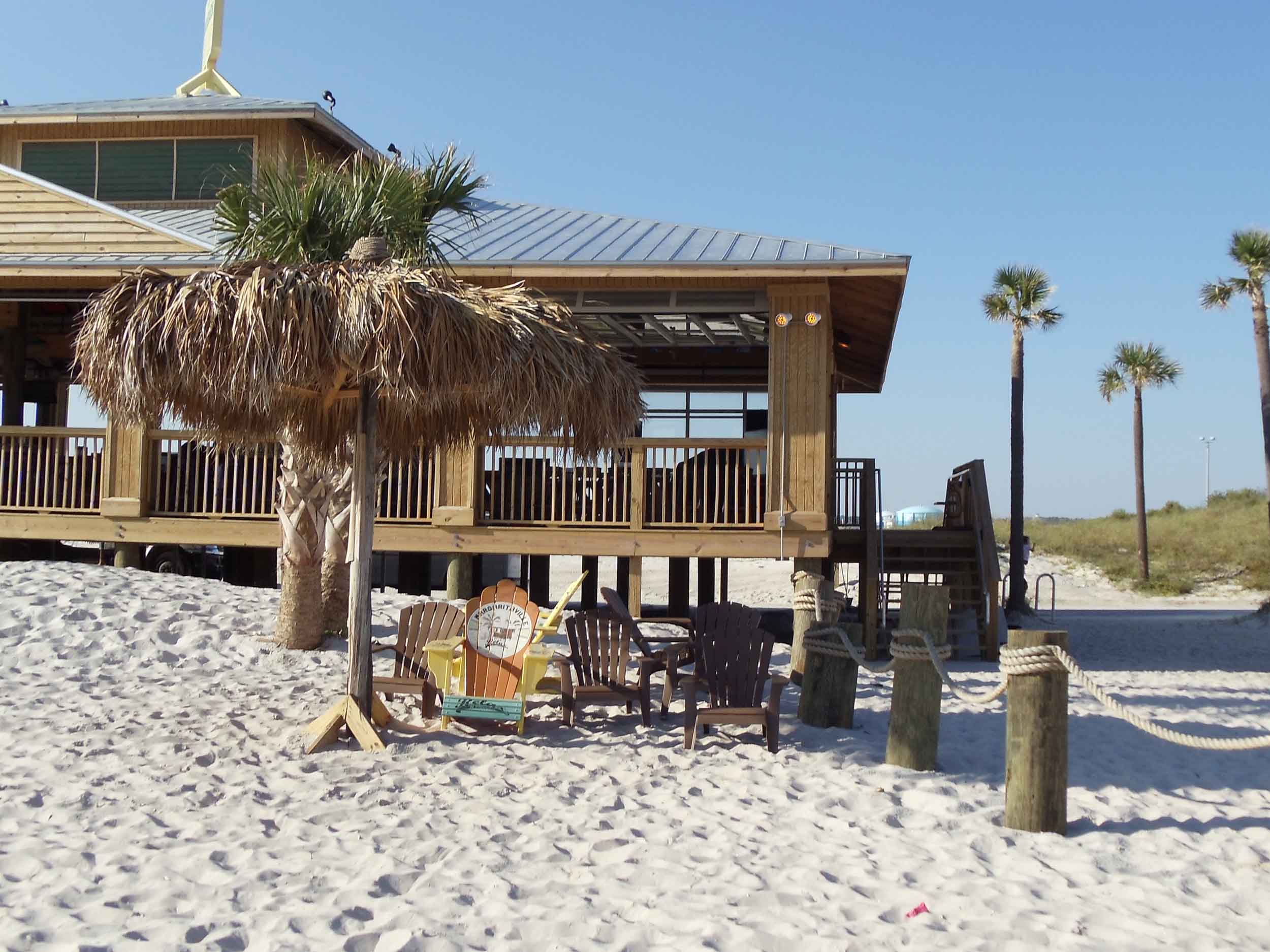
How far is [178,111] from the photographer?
16391 millimetres

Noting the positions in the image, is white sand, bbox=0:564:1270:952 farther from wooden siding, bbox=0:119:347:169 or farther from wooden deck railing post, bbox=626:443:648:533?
wooden siding, bbox=0:119:347:169

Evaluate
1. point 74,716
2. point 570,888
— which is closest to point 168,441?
point 74,716

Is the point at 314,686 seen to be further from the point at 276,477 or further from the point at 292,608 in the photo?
the point at 276,477

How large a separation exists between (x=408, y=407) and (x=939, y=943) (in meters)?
4.88

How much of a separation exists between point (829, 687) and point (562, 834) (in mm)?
3347

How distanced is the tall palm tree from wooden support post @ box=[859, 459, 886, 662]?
6.34 meters

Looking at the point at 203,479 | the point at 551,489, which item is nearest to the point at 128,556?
the point at 203,479

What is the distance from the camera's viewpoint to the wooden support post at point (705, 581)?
54.5ft

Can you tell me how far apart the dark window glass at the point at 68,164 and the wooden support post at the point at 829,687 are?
14.1m

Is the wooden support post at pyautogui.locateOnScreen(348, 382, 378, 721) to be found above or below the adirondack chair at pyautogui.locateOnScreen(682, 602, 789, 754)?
above

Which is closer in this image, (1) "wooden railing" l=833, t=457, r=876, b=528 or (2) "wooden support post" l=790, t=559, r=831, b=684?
(2) "wooden support post" l=790, t=559, r=831, b=684

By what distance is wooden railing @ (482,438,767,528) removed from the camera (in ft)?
40.9

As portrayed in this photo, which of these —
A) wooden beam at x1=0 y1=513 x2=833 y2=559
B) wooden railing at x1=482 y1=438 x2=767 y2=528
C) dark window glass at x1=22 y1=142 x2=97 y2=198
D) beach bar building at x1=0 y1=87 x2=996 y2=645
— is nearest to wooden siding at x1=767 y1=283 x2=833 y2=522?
beach bar building at x1=0 y1=87 x2=996 y2=645

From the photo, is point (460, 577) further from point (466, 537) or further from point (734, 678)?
point (734, 678)
